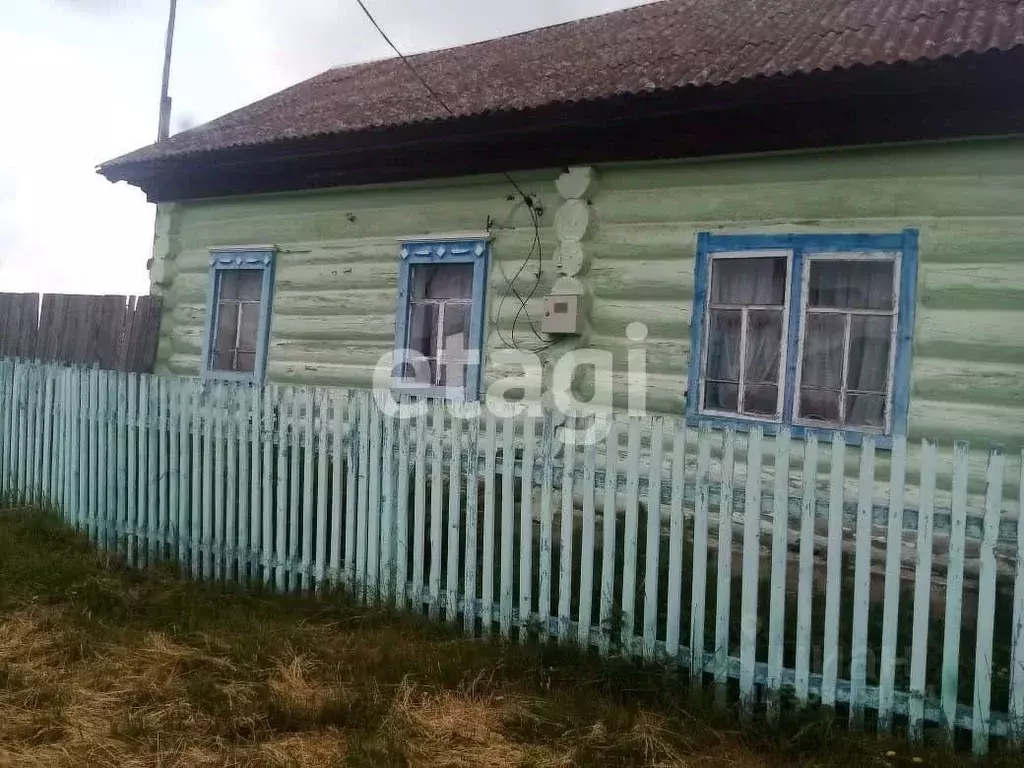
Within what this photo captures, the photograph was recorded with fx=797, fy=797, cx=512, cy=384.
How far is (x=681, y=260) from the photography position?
602cm

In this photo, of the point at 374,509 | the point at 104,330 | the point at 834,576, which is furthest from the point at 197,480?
the point at 834,576

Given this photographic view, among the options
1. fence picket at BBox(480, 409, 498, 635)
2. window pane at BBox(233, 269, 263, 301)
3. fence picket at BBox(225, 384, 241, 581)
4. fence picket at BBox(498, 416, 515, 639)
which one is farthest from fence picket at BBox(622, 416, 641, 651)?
window pane at BBox(233, 269, 263, 301)

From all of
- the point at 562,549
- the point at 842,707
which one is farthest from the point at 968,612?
the point at 562,549

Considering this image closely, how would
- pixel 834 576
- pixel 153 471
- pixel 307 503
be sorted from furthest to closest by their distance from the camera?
pixel 153 471
pixel 307 503
pixel 834 576

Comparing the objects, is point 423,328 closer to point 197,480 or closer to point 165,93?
point 197,480

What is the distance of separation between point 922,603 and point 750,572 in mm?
732

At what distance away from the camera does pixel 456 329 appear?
721cm

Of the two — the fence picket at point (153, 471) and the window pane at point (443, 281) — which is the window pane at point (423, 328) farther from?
the fence picket at point (153, 471)

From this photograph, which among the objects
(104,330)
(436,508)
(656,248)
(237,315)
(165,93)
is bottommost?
(436,508)

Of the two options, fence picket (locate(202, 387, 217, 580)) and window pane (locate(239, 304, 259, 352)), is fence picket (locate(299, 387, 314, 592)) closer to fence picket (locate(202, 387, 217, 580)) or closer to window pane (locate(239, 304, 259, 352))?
fence picket (locate(202, 387, 217, 580))

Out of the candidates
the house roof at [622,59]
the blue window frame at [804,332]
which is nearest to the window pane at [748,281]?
the blue window frame at [804,332]

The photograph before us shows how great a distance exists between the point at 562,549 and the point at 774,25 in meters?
4.82

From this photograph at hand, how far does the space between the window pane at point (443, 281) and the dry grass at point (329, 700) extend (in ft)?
10.7

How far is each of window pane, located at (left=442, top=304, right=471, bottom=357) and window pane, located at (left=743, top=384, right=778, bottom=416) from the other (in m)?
2.52
